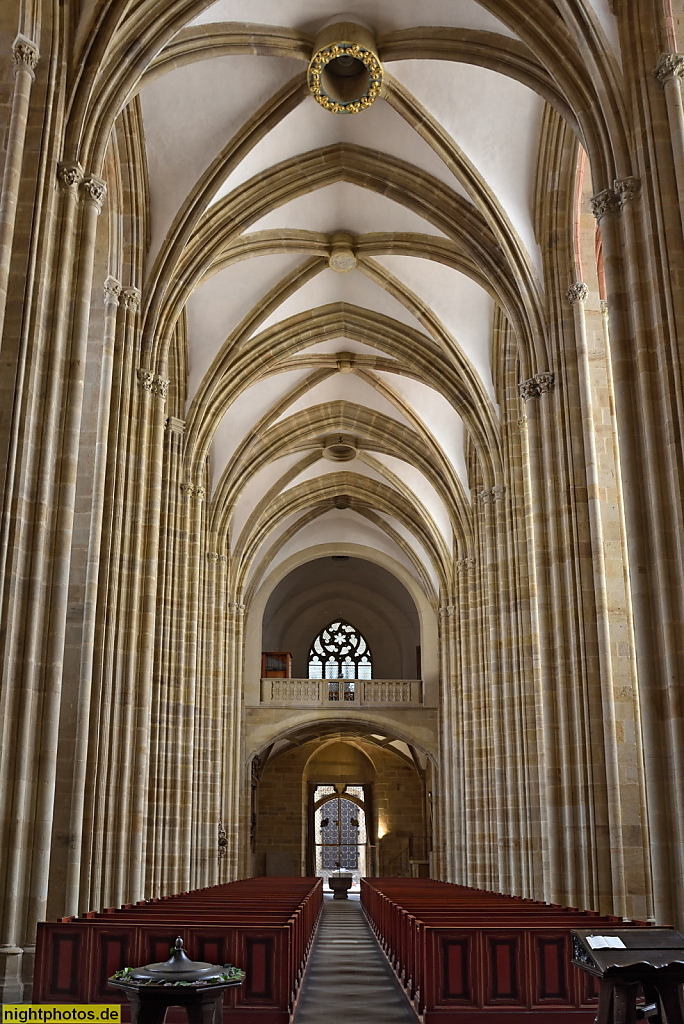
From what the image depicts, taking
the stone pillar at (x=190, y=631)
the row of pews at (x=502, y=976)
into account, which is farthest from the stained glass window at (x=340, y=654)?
the row of pews at (x=502, y=976)

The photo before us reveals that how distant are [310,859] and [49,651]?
28245 millimetres

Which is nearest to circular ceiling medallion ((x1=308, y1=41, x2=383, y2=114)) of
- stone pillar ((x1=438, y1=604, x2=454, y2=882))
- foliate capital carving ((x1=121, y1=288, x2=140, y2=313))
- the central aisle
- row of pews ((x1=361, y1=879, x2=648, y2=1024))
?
foliate capital carving ((x1=121, y1=288, x2=140, y2=313))

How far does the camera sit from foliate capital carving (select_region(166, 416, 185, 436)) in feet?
58.6

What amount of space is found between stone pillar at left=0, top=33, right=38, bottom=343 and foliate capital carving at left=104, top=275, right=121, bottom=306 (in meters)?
4.19

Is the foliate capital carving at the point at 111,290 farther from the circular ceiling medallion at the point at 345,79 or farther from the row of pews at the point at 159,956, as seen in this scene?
the row of pews at the point at 159,956

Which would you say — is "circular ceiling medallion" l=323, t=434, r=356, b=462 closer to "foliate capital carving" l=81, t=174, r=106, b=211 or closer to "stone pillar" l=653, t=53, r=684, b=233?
"foliate capital carving" l=81, t=174, r=106, b=211

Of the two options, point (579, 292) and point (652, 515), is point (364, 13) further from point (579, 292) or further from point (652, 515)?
point (652, 515)

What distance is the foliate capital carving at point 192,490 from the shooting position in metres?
18.7

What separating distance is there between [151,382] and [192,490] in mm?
4755

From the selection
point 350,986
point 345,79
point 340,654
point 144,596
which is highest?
point 345,79

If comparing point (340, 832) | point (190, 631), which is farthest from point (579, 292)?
point (340, 832)

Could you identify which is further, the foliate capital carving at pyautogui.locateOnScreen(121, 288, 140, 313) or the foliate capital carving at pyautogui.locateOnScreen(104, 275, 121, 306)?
the foliate capital carving at pyautogui.locateOnScreen(121, 288, 140, 313)

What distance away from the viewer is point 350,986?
10.8 meters

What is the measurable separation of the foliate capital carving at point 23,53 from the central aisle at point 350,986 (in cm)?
863
